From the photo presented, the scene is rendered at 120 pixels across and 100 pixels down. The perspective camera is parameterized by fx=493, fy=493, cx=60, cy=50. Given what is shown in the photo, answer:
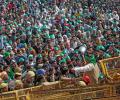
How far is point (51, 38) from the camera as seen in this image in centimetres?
2131

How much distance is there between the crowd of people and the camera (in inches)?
612

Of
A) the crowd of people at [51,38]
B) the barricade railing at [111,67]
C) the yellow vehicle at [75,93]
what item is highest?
the crowd of people at [51,38]

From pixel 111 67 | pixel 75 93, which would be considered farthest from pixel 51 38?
pixel 75 93

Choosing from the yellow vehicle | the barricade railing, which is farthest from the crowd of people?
the yellow vehicle

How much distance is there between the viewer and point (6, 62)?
17.3 m

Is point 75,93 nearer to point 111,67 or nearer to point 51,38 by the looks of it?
point 111,67

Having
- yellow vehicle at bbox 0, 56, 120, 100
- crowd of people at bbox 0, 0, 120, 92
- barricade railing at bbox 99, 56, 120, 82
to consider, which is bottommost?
yellow vehicle at bbox 0, 56, 120, 100

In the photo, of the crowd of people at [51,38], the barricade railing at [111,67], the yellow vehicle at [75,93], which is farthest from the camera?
the crowd of people at [51,38]

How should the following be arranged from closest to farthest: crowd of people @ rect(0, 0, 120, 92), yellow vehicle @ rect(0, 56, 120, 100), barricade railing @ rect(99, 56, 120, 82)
→ yellow vehicle @ rect(0, 56, 120, 100) < barricade railing @ rect(99, 56, 120, 82) < crowd of people @ rect(0, 0, 120, 92)

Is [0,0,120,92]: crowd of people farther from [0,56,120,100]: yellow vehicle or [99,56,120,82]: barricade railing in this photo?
[0,56,120,100]: yellow vehicle

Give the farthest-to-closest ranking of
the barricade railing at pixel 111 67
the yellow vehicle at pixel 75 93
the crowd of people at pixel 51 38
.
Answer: the crowd of people at pixel 51 38
the barricade railing at pixel 111 67
the yellow vehicle at pixel 75 93

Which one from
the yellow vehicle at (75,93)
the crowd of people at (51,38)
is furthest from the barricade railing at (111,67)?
the yellow vehicle at (75,93)

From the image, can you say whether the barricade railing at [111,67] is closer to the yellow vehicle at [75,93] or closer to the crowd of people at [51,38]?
the crowd of people at [51,38]

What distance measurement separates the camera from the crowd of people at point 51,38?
15.6m
